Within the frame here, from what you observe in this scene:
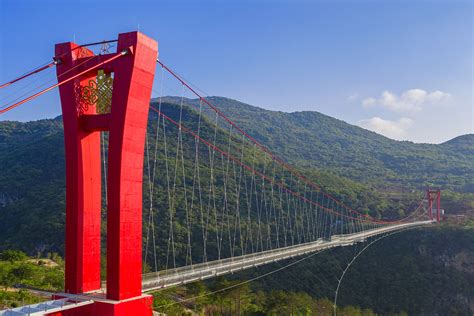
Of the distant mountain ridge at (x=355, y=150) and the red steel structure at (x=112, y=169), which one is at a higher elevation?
the distant mountain ridge at (x=355, y=150)

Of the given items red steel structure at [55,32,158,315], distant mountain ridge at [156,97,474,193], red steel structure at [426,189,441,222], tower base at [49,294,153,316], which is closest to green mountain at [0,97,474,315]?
red steel structure at [426,189,441,222]

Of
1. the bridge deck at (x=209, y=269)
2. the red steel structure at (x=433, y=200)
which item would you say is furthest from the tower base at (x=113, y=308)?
the red steel structure at (x=433, y=200)

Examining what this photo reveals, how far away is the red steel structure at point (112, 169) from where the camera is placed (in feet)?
32.6

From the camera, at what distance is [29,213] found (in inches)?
1631

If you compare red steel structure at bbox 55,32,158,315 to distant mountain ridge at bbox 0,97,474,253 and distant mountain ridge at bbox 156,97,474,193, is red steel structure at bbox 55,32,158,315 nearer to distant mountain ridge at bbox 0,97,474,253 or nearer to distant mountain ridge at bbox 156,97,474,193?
distant mountain ridge at bbox 0,97,474,253

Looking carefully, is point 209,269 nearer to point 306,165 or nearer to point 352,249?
point 352,249

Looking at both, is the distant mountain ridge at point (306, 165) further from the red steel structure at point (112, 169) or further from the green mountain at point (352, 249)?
the red steel structure at point (112, 169)

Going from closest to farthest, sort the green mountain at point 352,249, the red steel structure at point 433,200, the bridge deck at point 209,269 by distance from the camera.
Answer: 1. the bridge deck at point 209,269
2. the green mountain at point 352,249
3. the red steel structure at point 433,200

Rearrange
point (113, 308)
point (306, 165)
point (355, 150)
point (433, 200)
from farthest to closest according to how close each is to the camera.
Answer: point (355, 150) → point (306, 165) → point (433, 200) → point (113, 308)

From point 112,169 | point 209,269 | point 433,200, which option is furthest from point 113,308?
point 433,200

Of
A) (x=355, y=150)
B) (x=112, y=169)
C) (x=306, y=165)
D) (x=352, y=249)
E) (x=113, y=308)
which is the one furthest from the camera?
(x=355, y=150)

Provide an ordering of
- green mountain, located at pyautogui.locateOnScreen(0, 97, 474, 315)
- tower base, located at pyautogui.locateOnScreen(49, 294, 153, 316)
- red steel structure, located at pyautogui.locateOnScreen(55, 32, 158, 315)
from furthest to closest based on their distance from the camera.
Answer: green mountain, located at pyautogui.locateOnScreen(0, 97, 474, 315) < red steel structure, located at pyautogui.locateOnScreen(55, 32, 158, 315) < tower base, located at pyautogui.locateOnScreen(49, 294, 153, 316)

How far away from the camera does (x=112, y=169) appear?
1007 cm

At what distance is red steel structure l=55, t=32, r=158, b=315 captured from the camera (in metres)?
9.95
